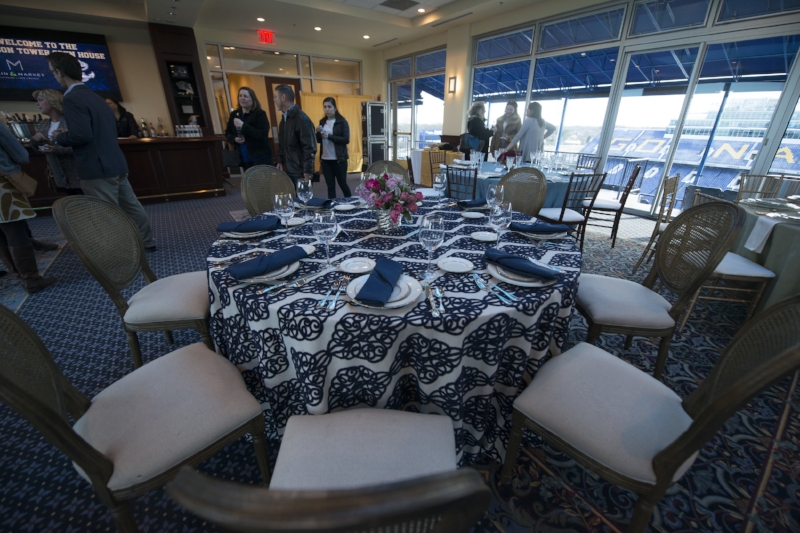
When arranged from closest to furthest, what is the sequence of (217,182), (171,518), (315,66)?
1. (171,518)
2. (217,182)
3. (315,66)

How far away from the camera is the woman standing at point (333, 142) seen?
4.18 metres

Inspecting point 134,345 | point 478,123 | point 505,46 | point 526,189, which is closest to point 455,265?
point 526,189

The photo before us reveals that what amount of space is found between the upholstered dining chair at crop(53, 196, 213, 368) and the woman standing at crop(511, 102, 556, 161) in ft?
14.7

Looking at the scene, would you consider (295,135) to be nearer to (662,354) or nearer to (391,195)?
(391,195)

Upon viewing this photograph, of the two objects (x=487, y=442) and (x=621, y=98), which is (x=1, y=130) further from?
(x=621, y=98)

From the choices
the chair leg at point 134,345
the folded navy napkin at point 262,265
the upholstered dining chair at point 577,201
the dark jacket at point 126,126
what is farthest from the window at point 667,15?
the dark jacket at point 126,126

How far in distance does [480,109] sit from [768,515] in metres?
5.57

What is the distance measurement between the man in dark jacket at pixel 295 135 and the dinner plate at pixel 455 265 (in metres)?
2.91

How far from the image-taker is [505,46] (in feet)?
21.2

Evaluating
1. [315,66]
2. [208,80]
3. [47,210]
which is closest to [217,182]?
[47,210]

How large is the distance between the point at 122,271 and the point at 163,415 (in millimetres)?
995

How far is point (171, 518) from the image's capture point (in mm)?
1183

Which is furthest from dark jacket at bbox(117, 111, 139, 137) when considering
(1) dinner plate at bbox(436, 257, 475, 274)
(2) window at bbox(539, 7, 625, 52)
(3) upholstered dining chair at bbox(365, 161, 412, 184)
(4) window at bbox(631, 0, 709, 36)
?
(4) window at bbox(631, 0, 709, 36)

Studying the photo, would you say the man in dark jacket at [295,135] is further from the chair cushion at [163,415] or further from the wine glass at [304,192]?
the chair cushion at [163,415]
